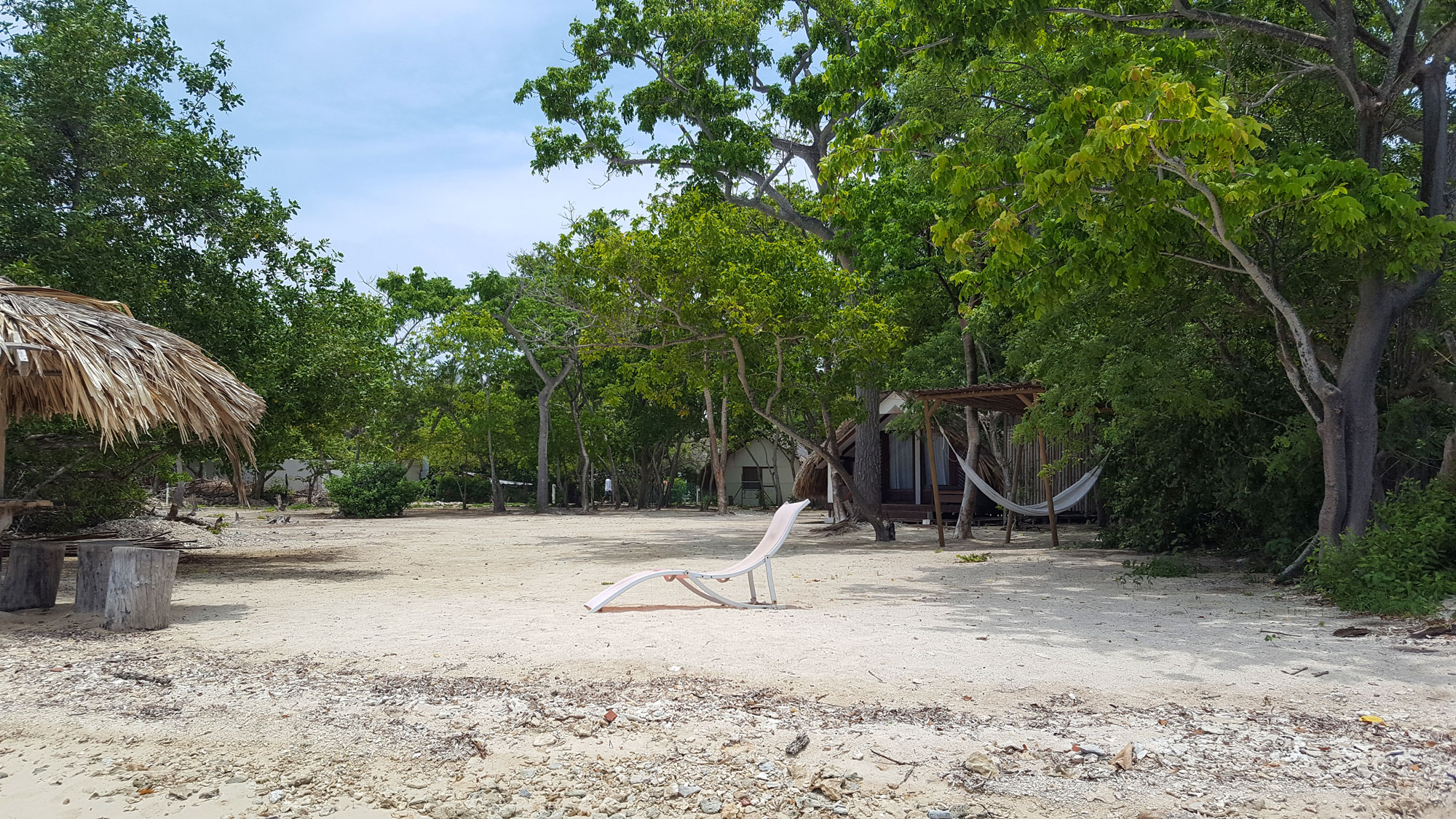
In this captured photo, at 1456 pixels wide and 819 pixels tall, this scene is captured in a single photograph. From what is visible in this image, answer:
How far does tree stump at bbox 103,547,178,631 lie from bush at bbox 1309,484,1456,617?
818 cm

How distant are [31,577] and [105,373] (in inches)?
68.7

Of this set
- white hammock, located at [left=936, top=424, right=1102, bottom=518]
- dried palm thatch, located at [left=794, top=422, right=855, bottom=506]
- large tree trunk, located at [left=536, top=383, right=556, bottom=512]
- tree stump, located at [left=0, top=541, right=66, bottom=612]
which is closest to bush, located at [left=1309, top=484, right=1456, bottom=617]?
white hammock, located at [left=936, top=424, right=1102, bottom=518]

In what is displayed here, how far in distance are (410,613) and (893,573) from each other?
195 inches

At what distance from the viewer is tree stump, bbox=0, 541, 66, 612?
7184mm

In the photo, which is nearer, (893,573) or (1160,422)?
(893,573)

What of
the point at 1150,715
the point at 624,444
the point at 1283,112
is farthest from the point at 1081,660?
the point at 624,444

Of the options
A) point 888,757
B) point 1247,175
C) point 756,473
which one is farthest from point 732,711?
point 756,473

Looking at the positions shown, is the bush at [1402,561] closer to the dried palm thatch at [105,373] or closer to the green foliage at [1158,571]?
the green foliage at [1158,571]

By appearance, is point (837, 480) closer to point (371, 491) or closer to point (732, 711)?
point (371, 491)

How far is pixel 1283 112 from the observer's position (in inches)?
356

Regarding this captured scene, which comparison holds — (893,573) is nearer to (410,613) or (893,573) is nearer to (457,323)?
(410,613)

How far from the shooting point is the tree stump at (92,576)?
7.11 meters

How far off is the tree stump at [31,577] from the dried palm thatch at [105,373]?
577 mm

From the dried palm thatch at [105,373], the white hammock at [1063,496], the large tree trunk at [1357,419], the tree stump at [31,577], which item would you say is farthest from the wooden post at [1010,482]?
the tree stump at [31,577]
